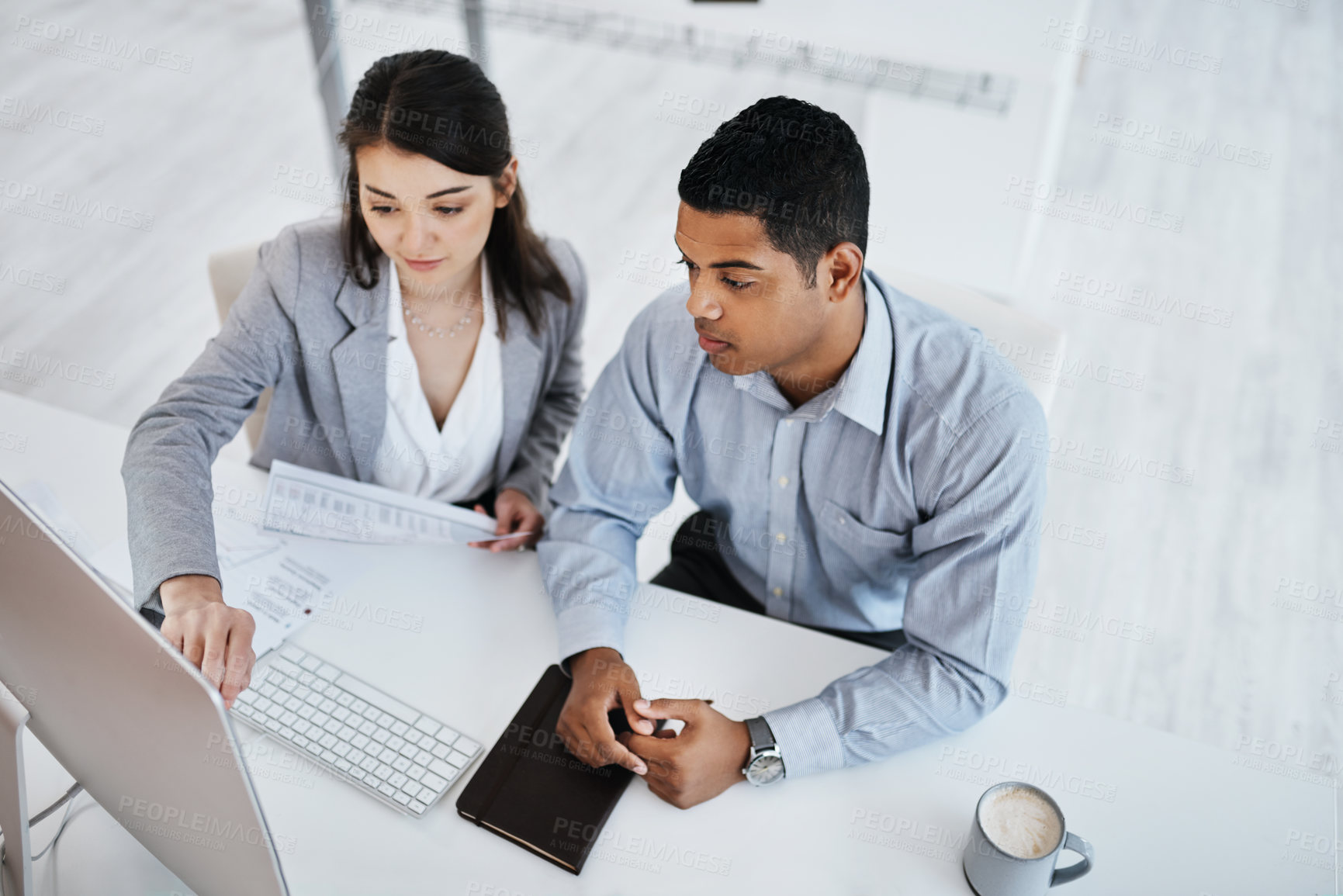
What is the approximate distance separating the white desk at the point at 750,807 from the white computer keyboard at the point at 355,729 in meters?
0.02

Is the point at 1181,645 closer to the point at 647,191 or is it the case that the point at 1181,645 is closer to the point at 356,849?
the point at 356,849

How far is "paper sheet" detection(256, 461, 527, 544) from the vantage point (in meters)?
1.41

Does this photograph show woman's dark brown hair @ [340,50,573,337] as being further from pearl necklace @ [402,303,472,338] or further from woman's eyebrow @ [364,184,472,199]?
pearl necklace @ [402,303,472,338]

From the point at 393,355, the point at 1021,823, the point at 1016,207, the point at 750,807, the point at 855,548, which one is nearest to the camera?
the point at 1021,823

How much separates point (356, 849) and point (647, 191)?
2699 millimetres

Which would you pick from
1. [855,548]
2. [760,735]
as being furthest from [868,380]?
[760,735]

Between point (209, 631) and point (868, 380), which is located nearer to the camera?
point (209, 631)

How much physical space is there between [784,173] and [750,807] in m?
0.70

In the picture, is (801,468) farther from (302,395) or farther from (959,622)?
(302,395)

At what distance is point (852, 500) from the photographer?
1354mm

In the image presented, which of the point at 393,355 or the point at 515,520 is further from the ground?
the point at 393,355

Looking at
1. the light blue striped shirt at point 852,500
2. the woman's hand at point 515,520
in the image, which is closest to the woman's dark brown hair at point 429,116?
the light blue striped shirt at point 852,500

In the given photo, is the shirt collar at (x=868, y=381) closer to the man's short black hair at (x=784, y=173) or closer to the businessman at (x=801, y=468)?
the businessman at (x=801, y=468)

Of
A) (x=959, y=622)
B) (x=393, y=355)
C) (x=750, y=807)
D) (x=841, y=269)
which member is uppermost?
(x=841, y=269)
